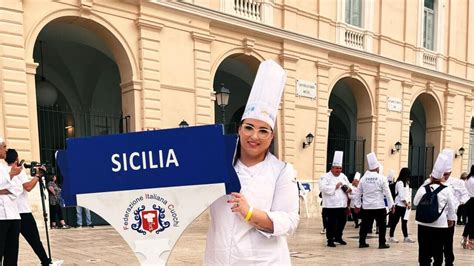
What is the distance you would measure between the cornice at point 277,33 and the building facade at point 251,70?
0.04 m

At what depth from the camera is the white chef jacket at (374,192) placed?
8.00 meters

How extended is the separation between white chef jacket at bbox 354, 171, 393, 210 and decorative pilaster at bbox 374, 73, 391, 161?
9701 mm

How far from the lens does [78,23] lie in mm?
11000

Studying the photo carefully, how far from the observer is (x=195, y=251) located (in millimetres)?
7422

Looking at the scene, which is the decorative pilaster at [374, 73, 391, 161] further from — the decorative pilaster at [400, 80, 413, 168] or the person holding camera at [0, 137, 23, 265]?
the person holding camera at [0, 137, 23, 265]

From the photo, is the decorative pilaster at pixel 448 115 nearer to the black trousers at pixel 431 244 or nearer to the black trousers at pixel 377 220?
the black trousers at pixel 377 220

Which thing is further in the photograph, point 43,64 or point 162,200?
point 43,64

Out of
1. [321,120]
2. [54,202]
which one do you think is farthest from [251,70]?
[54,202]

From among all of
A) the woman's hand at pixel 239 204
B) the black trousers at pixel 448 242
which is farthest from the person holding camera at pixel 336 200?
the woman's hand at pixel 239 204

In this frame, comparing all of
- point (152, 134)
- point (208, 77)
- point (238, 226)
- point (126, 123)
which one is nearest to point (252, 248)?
point (238, 226)

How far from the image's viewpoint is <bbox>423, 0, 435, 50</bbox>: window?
20.3 meters

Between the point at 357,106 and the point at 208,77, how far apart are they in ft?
26.6

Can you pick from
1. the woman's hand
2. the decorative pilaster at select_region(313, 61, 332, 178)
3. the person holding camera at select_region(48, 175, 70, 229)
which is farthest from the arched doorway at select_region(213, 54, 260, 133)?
the woman's hand

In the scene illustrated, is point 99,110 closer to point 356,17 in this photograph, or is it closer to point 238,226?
point 356,17
